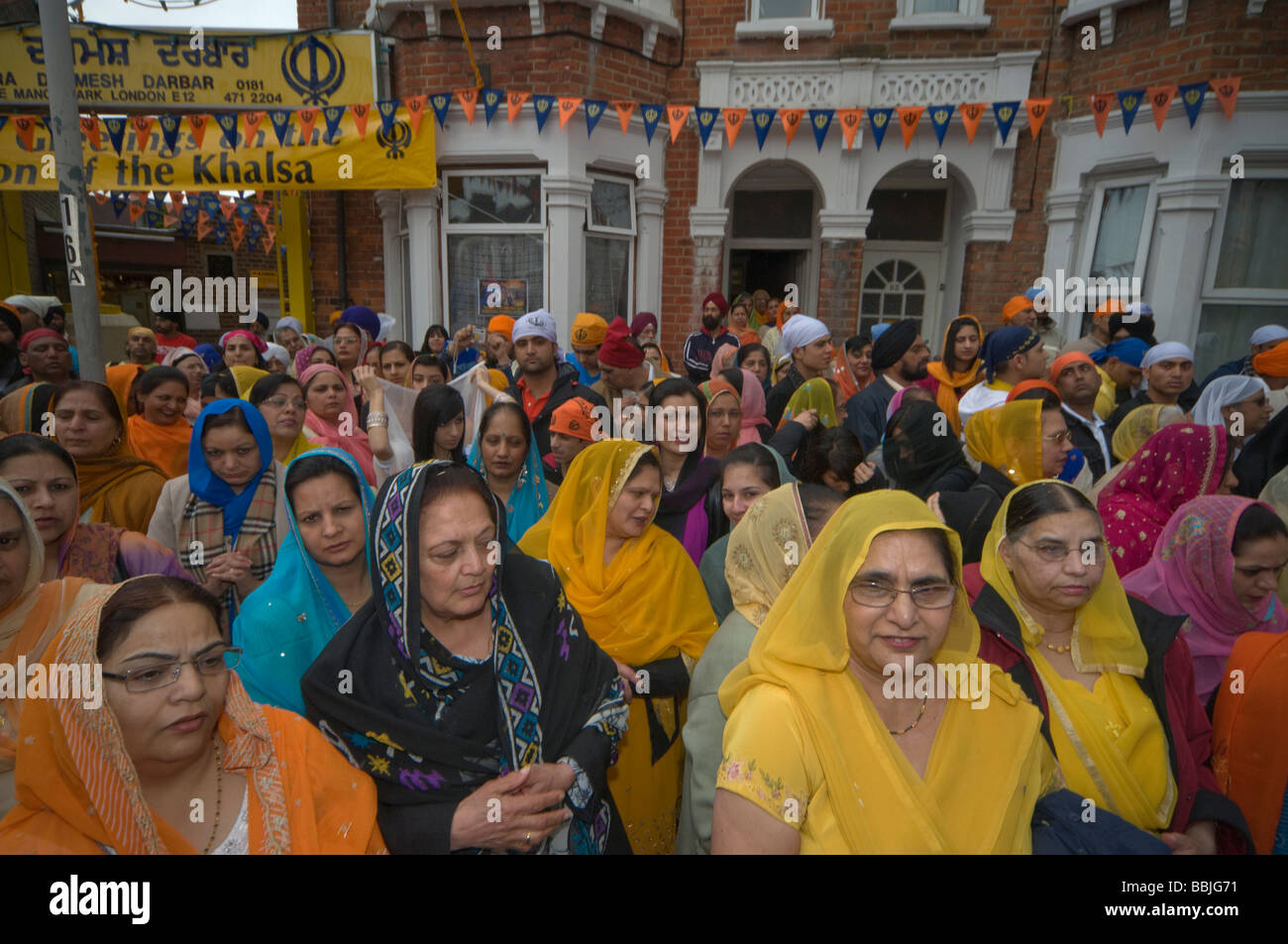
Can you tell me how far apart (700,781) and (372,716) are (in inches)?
35.1

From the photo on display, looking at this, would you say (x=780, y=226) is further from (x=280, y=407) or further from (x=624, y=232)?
(x=280, y=407)

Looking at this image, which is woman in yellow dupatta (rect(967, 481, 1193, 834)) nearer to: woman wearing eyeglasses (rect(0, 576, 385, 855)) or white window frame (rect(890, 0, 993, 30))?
woman wearing eyeglasses (rect(0, 576, 385, 855))

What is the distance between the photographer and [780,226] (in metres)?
9.73

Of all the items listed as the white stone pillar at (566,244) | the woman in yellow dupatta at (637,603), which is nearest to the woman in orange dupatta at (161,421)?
the woman in yellow dupatta at (637,603)

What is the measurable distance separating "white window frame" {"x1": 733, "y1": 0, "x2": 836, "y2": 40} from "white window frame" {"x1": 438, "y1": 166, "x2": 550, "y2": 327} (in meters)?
2.95

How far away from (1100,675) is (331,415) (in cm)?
396

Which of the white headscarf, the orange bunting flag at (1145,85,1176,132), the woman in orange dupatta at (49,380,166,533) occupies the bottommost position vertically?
the woman in orange dupatta at (49,380,166,533)

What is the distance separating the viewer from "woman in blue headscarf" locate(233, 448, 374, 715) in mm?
1954

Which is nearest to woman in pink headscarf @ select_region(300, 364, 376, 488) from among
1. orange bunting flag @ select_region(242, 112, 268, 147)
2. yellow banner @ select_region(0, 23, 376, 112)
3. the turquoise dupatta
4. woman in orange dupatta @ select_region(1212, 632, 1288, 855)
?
the turquoise dupatta

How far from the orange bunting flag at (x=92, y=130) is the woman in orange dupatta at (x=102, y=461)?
7.00m

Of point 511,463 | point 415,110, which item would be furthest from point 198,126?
point 511,463

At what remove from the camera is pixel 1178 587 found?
2422 mm

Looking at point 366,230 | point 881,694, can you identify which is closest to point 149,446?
point 881,694

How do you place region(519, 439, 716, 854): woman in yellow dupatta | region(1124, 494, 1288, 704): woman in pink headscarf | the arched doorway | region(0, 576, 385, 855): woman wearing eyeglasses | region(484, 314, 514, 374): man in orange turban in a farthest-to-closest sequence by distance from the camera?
the arched doorway
region(484, 314, 514, 374): man in orange turban
region(519, 439, 716, 854): woman in yellow dupatta
region(1124, 494, 1288, 704): woman in pink headscarf
region(0, 576, 385, 855): woman wearing eyeglasses
